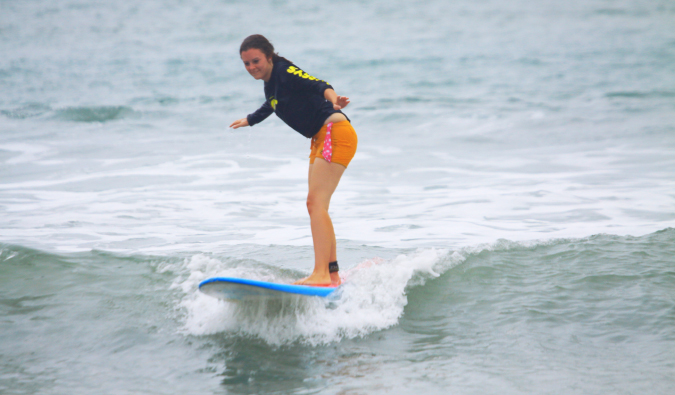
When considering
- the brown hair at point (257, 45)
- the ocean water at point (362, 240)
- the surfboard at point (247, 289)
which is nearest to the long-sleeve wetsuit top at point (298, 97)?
the brown hair at point (257, 45)

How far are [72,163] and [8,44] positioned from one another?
2136 cm

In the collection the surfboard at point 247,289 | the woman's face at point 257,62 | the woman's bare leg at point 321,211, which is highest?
the woman's face at point 257,62

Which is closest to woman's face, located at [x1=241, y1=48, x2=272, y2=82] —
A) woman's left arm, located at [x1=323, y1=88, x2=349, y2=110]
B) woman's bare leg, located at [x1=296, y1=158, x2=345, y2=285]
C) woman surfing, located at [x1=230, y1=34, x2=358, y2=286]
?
woman surfing, located at [x1=230, y1=34, x2=358, y2=286]

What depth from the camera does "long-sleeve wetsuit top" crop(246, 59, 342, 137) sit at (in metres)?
3.96

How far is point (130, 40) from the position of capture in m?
29.3

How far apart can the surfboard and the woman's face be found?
1.42 m

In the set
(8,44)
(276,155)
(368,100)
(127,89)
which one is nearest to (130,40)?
(8,44)

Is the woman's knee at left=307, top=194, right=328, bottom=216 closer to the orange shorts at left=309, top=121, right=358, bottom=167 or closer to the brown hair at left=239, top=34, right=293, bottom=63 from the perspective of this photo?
the orange shorts at left=309, top=121, right=358, bottom=167

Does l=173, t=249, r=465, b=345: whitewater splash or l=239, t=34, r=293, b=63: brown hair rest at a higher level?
l=239, t=34, r=293, b=63: brown hair

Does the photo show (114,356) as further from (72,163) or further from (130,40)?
(130,40)

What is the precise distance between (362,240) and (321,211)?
2.44m

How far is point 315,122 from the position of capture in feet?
13.4

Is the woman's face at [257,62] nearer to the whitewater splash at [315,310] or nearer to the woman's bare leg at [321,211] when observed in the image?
the woman's bare leg at [321,211]

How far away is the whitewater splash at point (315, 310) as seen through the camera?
385 cm
